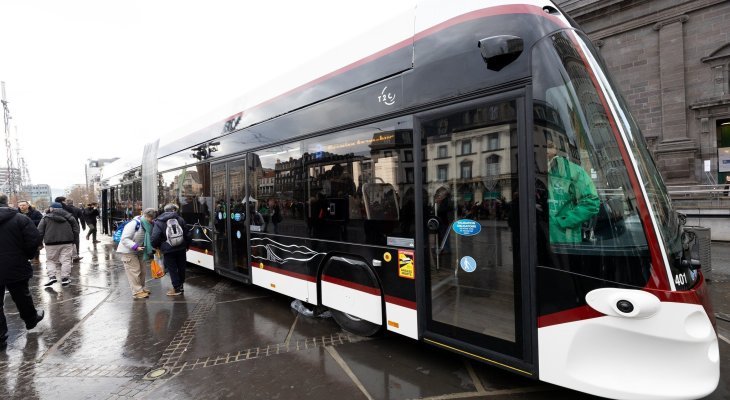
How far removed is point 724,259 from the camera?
8.43 metres

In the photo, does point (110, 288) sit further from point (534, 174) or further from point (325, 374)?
point (534, 174)

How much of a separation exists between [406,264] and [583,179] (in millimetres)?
1668

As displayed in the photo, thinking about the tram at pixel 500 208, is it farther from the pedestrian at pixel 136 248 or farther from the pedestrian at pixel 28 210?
the pedestrian at pixel 28 210

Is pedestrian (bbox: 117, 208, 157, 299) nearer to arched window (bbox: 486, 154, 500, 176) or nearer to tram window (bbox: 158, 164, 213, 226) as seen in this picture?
tram window (bbox: 158, 164, 213, 226)

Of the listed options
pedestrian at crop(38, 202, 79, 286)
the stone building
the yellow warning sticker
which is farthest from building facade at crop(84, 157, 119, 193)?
the stone building

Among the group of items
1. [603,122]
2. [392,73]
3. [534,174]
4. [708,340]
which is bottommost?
[708,340]

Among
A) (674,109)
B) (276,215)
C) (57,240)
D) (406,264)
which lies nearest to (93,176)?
(57,240)

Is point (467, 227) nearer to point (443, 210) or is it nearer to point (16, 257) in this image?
point (443, 210)

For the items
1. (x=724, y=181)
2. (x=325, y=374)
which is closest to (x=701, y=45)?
(x=724, y=181)

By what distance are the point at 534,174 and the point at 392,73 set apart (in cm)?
174

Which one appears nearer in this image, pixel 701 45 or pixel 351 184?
pixel 351 184

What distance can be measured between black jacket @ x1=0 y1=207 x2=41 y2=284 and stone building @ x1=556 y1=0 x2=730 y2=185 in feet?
71.0

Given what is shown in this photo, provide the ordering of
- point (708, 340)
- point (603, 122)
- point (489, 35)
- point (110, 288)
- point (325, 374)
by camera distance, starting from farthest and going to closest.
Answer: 1. point (110, 288)
2. point (325, 374)
3. point (489, 35)
4. point (603, 122)
5. point (708, 340)

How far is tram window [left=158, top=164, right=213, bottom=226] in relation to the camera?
23.2ft
